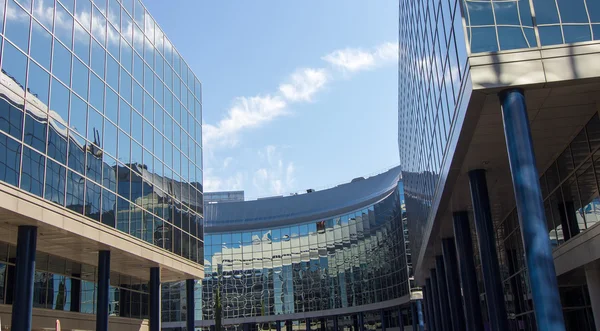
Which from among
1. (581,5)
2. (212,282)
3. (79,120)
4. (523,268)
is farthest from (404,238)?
(581,5)

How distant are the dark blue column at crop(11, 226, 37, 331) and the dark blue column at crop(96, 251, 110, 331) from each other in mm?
6108

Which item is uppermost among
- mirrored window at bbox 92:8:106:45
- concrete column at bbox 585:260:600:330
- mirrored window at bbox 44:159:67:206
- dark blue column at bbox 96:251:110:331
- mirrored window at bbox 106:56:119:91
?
mirrored window at bbox 92:8:106:45

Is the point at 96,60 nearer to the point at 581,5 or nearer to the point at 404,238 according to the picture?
the point at 581,5

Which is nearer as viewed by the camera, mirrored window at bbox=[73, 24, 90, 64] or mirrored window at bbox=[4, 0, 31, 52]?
mirrored window at bbox=[4, 0, 31, 52]

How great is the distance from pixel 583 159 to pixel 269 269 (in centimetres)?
6367

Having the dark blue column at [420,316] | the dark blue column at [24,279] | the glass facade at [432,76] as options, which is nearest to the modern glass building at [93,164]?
the dark blue column at [24,279]

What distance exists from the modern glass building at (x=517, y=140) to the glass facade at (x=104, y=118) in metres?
15.2

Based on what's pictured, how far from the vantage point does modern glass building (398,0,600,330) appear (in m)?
15.5

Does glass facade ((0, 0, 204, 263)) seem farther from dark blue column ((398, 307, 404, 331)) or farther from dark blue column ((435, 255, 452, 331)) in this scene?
dark blue column ((398, 307, 404, 331))

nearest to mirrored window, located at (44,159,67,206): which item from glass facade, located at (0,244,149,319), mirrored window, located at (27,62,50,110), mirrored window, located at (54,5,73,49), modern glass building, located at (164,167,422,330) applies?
mirrored window, located at (27,62,50,110)

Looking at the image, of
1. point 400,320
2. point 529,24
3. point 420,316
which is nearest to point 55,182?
point 529,24

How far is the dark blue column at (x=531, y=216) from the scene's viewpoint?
1436 centimetres

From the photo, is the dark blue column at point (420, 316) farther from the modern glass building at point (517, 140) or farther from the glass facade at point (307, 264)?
the modern glass building at point (517, 140)

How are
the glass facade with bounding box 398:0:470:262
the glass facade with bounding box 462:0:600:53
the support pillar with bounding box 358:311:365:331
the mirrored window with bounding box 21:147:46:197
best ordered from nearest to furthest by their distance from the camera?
the glass facade with bounding box 462:0:600:53 < the glass facade with bounding box 398:0:470:262 < the mirrored window with bounding box 21:147:46:197 < the support pillar with bounding box 358:311:365:331
